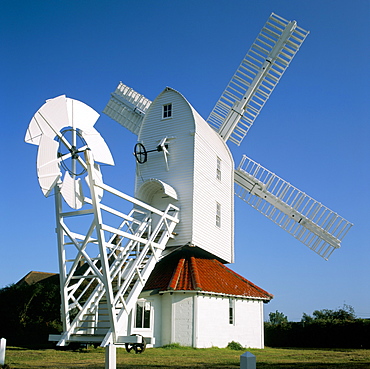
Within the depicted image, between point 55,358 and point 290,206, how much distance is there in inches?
665

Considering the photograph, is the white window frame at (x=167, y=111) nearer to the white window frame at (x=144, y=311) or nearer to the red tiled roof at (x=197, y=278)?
A: the red tiled roof at (x=197, y=278)

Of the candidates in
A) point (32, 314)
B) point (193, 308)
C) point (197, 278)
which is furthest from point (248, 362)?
point (32, 314)

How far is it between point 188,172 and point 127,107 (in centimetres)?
881

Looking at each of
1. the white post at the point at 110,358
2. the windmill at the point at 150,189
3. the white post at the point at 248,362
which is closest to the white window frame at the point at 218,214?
the windmill at the point at 150,189

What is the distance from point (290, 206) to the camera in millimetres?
26688

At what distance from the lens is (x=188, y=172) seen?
71.8 feet

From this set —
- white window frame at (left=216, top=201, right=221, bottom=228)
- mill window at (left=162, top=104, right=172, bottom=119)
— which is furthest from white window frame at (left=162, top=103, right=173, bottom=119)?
white window frame at (left=216, top=201, right=221, bottom=228)

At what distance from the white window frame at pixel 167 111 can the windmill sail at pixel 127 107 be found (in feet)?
13.3

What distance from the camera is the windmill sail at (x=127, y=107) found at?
91.8 ft

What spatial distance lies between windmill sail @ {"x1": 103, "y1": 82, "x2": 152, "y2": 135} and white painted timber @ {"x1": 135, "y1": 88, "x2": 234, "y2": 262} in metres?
3.82

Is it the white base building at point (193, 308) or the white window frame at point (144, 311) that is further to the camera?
the white base building at point (193, 308)

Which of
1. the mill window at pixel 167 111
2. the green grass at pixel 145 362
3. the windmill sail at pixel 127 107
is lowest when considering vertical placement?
the green grass at pixel 145 362

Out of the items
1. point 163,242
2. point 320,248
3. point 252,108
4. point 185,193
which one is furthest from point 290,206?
Result: point 163,242

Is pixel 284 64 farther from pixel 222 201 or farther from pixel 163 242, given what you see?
pixel 163 242
